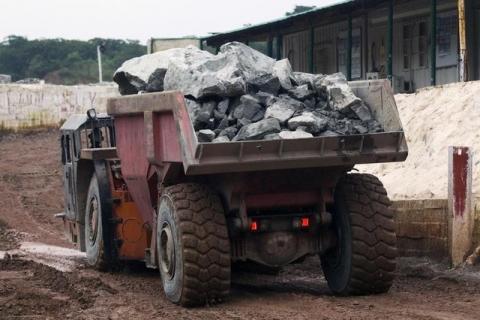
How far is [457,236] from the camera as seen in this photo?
39.3 ft

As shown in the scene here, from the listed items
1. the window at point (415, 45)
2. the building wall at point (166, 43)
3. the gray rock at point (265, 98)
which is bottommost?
the gray rock at point (265, 98)

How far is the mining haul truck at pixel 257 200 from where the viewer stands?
947 centimetres

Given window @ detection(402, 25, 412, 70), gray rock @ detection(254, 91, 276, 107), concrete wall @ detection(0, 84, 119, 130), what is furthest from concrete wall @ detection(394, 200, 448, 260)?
concrete wall @ detection(0, 84, 119, 130)

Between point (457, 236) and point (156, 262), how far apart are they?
361cm

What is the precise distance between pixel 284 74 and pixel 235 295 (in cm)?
235

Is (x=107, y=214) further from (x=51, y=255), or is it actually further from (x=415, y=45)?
(x=415, y=45)

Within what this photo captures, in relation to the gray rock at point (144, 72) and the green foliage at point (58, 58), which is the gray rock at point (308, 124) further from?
the green foliage at point (58, 58)

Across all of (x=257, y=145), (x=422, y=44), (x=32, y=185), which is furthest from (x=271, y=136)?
(x=32, y=185)

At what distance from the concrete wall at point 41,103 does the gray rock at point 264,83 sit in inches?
974

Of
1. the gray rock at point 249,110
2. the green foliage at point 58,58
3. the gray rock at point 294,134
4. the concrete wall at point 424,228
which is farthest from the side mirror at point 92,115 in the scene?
the green foliage at point 58,58

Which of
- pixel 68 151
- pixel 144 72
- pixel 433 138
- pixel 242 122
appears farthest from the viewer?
pixel 433 138

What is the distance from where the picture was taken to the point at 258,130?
9.56 m

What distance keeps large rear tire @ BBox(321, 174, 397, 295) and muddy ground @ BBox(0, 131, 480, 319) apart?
0.20 metres

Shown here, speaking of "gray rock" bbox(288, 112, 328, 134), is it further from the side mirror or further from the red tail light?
the side mirror
